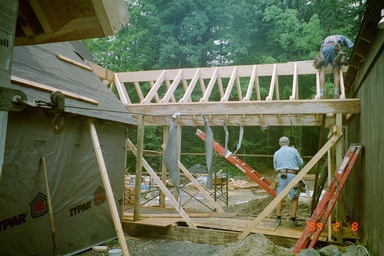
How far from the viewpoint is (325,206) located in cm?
579

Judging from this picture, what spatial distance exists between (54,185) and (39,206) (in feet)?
1.43

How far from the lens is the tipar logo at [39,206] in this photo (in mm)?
4895

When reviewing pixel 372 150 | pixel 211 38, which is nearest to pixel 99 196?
pixel 372 150

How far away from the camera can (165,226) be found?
694cm

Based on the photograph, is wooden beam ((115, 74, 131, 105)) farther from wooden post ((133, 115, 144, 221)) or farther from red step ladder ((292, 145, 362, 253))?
red step ladder ((292, 145, 362, 253))

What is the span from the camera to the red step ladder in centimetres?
541

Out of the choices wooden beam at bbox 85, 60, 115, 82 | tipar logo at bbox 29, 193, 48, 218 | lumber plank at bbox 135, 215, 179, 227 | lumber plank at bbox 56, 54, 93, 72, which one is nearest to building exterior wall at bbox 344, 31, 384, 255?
lumber plank at bbox 135, 215, 179, 227

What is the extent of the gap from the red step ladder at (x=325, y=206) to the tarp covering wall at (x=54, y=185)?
12.8 feet

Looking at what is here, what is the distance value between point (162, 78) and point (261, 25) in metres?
18.9

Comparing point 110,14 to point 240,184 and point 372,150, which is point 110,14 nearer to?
point 372,150

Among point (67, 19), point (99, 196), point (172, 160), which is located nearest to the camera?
point (67, 19)

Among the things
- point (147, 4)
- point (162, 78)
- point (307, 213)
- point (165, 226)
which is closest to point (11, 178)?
point (165, 226)

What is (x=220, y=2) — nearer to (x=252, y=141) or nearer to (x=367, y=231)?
(x=252, y=141)

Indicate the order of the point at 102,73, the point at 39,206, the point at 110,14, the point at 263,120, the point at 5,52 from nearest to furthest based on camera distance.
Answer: the point at 5,52 < the point at 110,14 < the point at 39,206 < the point at 263,120 < the point at 102,73
